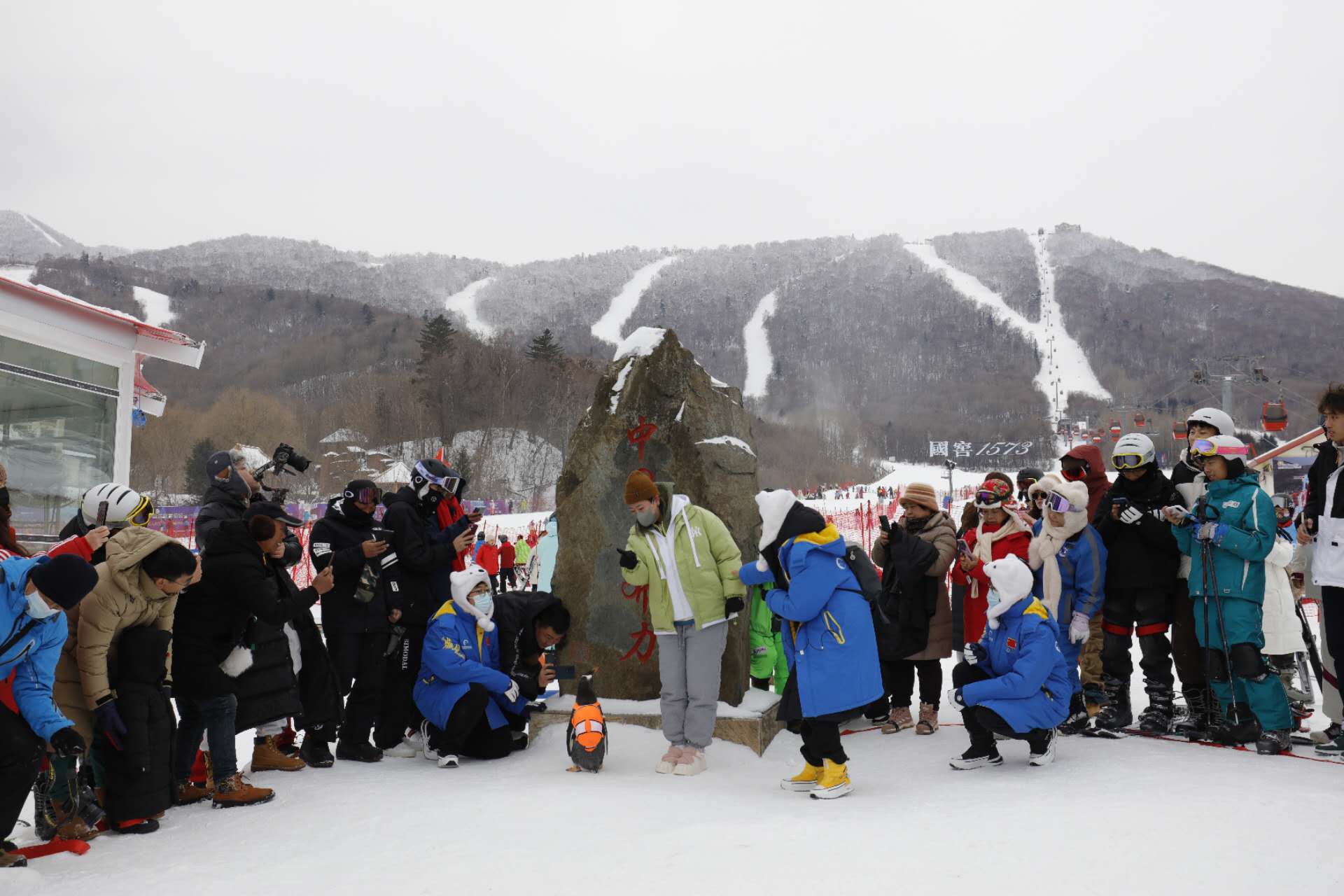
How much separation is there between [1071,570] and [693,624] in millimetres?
2287

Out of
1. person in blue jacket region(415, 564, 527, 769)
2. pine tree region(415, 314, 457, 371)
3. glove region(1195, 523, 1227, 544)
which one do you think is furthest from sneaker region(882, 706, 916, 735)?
pine tree region(415, 314, 457, 371)

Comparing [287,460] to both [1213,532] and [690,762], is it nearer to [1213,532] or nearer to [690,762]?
[690,762]

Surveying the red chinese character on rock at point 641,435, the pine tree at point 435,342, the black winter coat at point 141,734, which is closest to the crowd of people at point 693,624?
the black winter coat at point 141,734

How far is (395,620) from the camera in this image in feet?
18.3

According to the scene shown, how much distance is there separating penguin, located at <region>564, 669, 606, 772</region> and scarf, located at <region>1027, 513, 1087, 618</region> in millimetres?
2633

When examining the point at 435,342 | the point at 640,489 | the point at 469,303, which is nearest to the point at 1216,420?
the point at 640,489

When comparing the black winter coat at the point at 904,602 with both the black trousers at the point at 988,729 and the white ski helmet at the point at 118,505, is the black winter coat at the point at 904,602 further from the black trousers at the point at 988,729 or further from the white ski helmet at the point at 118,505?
the white ski helmet at the point at 118,505

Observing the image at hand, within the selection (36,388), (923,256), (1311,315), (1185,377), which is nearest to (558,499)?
(36,388)

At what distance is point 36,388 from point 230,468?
16.3 ft

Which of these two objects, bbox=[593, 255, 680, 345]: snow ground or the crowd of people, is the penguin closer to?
the crowd of people

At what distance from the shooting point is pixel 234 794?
14.4ft

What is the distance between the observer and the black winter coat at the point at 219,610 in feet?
14.4

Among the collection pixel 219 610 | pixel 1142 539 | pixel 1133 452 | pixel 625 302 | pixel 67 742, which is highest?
pixel 625 302

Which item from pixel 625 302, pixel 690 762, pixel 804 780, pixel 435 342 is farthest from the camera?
pixel 625 302
